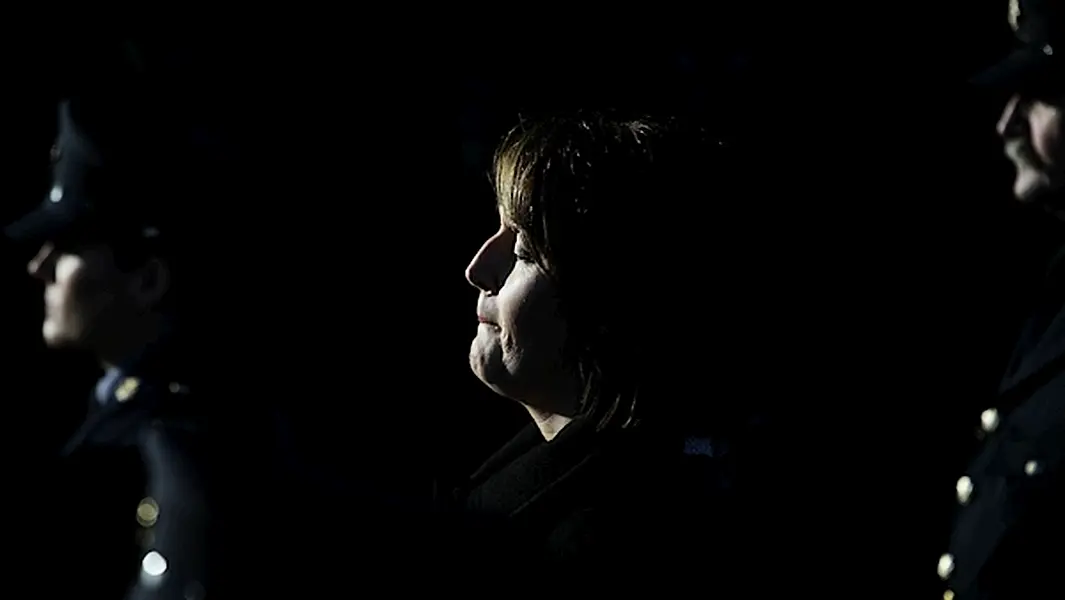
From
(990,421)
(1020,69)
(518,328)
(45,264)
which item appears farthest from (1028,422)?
(45,264)

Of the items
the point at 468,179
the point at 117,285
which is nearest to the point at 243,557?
the point at 117,285

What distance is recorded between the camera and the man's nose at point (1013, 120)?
9.41 ft

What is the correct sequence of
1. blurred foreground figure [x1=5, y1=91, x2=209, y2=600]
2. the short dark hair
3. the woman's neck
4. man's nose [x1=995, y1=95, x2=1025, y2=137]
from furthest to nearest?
man's nose [x1=995, y1=95, x2=1025, y2=137]
blurred foreground figure [x1=5, y1=91, x2=209, y2=600]
the woman's neck
the short dark hair

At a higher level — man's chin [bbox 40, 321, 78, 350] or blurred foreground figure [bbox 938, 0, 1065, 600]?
→ man's chin [bbox 40, 321, 78, 350]

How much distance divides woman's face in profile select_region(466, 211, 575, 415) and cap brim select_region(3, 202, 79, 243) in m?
1.09

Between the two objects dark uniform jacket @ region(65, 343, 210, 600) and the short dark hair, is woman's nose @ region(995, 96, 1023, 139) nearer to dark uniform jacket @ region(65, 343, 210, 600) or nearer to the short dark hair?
the short dark hair

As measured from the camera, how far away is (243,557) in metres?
1.69

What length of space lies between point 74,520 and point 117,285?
0.37 m

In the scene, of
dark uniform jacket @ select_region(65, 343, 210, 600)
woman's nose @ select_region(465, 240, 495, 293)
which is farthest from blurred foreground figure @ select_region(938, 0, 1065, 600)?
dark uniform jacket @ select_region(65, 343, 210, 600)

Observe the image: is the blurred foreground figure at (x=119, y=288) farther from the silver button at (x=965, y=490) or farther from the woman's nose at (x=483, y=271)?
the silver button at (x=965, y=490)

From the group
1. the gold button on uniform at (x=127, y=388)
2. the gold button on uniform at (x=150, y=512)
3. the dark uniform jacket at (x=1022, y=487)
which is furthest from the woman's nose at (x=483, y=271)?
the dark uniform jacket at (x=1022, y=487)

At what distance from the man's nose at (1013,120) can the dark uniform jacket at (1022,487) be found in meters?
0.21

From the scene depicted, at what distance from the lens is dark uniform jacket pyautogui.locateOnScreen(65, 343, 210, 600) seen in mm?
1764

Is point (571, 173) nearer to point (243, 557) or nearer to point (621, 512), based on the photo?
point (621, 512)
